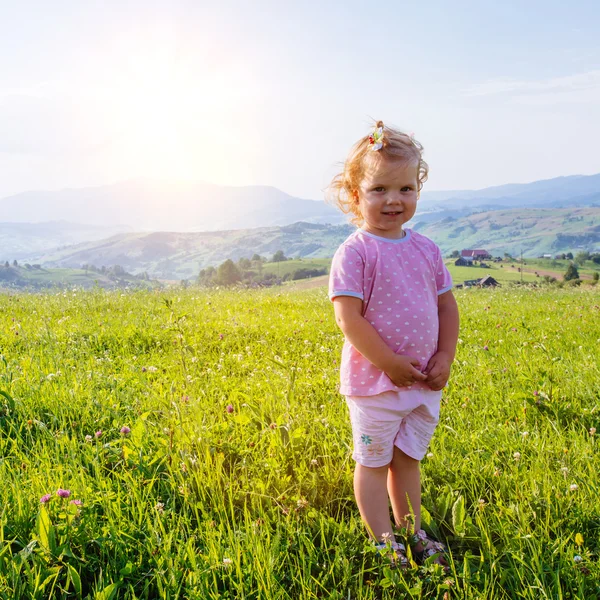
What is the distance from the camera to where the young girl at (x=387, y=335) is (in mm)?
2875

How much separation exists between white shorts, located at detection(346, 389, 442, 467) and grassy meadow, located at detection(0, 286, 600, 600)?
0.49 m

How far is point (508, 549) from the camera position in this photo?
2.90 meters

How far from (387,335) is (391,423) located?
0.51 m

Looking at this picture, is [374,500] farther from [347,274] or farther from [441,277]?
[441,277]

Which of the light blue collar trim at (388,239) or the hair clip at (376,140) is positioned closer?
the hair clip at (376,140)

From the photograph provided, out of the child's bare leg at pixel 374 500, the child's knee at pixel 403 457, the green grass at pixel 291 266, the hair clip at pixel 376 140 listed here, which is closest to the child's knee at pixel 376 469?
the child's bare leg at pixel 374 500

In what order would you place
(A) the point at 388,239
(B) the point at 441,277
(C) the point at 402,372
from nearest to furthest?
(C) the point at 402,372 → (A) the point at 388,239 → (B) the point at 441,277

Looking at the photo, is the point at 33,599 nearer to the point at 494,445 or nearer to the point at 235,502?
the point at 235,502

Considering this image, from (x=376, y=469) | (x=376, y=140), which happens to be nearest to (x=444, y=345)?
(x=376, y=469)

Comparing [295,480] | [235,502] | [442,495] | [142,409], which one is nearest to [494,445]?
[442,495]

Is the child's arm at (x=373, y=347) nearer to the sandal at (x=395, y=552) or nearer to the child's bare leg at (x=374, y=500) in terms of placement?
the child's bare leg at (x=374, y=500)

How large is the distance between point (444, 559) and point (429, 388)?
1.00 m

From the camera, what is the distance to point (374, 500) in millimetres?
2992

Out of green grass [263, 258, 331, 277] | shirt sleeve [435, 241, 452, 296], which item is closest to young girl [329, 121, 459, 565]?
shirt sleeve [435, 241, 452, 296]
